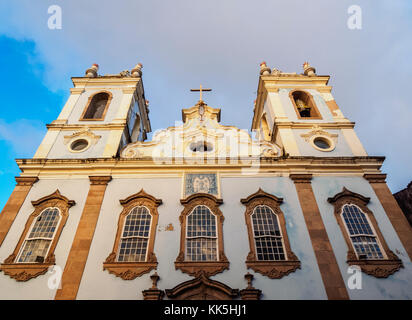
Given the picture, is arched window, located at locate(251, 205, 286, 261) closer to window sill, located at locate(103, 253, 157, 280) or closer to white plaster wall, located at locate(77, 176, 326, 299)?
white plaster wall, located at locate(77, 176, 326, 299)

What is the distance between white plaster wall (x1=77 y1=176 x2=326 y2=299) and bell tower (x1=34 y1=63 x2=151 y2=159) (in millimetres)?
3260

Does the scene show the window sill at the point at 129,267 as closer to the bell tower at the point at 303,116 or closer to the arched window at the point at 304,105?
the bell tower at the point at 303,116

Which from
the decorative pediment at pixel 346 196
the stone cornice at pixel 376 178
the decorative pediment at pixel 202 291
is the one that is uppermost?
the stone cornice at pixel 376 178

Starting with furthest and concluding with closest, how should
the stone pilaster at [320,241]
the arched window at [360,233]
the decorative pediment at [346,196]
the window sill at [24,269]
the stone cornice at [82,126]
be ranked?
the stone cornice at [82,126] → the decorative pediment at [346,196] → the arched window at [360,233] → the window sill at [24,269] → the stone pilaster at [320,241]

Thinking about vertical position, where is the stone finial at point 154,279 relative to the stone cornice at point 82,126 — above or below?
below

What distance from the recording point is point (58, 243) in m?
11.0

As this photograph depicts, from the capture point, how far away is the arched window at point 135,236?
35.2 ft

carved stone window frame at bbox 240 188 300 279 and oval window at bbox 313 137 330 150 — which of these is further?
oval window at bbox 313 137 330 150

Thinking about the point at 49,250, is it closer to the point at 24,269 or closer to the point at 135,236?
the point at 24,269

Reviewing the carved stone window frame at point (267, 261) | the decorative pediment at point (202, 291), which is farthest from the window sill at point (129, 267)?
the carved stone window frame at point (267, 261)

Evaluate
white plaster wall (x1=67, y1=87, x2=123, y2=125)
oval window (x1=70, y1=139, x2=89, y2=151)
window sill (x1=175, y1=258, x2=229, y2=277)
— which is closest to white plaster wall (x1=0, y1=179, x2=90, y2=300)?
oval window (x1=70, y1=139, x2=89, y2=151)

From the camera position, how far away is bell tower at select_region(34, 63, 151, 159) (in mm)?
14758

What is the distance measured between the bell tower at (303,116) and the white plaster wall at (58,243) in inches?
394

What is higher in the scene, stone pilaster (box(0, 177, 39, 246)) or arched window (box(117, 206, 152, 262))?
stone pilaster (box(0, 177, 39, 246))
